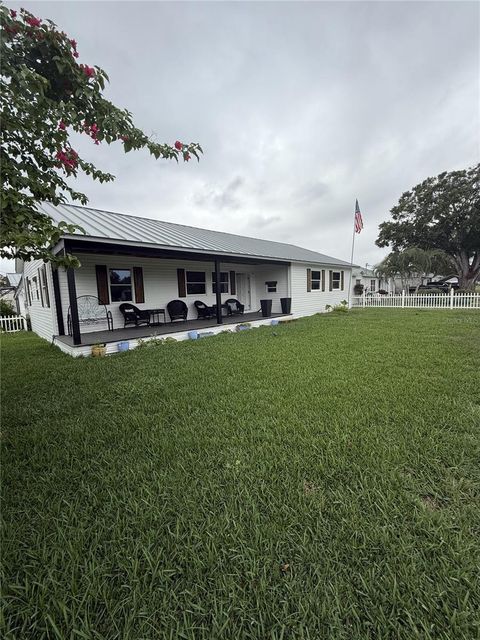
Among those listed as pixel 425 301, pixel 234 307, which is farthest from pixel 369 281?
pixel 234 307

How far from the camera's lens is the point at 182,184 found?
12.9m

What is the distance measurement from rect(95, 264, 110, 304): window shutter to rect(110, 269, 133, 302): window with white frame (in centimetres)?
21

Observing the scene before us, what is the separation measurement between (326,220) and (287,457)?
22.7 metres

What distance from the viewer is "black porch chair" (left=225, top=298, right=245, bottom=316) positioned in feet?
42.4

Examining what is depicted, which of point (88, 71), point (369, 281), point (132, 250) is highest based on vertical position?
point (88, 71)

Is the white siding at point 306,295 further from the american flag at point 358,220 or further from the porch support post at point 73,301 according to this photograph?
the porch support post at point 73,301

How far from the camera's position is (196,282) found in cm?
1184

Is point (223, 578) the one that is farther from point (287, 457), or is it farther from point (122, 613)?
point (287, 457)

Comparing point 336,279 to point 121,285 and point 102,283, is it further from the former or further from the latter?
point 102,283

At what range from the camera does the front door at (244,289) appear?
1421 centimetres

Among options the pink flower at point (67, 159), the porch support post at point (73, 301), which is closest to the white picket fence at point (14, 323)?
the porch support post at point (73, 301)

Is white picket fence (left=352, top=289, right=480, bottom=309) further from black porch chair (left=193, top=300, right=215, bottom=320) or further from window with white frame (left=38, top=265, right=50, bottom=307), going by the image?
window with white frame (left=38, top=265, right=50, bottom=307)

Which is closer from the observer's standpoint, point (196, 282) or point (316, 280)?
point (196, 282)

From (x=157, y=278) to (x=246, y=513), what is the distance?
31.3 ft
